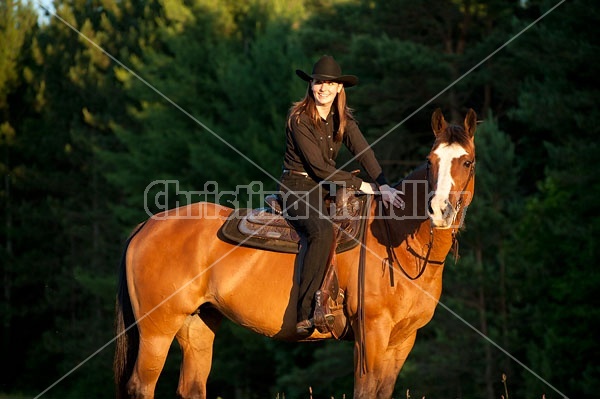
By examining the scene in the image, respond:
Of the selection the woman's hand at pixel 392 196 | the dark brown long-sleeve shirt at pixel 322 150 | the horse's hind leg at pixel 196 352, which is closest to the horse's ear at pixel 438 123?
the woman's hand at pixel 392 196

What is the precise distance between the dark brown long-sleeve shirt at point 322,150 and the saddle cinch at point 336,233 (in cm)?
21

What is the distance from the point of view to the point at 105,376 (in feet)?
145

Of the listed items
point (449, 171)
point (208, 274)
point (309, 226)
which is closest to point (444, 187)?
point (449, 171)

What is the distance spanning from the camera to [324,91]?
7.86m

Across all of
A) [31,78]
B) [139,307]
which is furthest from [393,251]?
[31,78]

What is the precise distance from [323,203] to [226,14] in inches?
1337

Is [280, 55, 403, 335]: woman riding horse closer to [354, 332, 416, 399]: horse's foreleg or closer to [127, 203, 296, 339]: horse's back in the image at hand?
[127, 203, 296, 339]: horse's back

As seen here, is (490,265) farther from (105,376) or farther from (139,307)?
(105,376)

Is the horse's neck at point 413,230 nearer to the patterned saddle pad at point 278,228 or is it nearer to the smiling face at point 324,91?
the patterned saddle pad at point 278,228

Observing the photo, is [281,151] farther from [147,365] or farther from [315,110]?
[315,110]

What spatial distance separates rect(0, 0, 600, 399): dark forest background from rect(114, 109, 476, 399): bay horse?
7.18 metres

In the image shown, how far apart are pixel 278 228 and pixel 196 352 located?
5.01 feet

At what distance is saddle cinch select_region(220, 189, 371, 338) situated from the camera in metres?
7.71

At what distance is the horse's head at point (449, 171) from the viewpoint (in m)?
6.87
